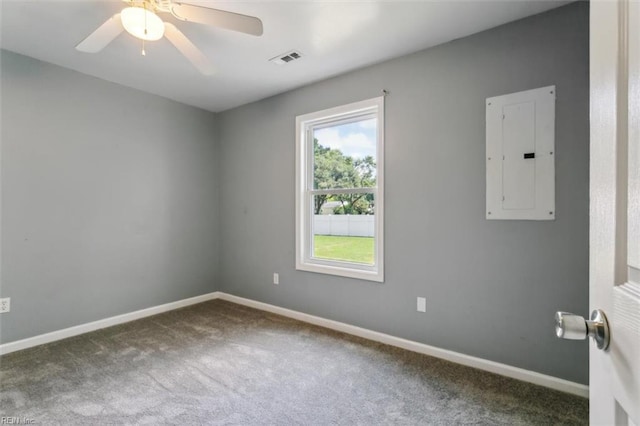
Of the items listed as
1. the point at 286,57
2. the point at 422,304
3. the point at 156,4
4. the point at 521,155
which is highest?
the point at 286,57

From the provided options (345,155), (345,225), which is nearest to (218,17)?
(345,155)

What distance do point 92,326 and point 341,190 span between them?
277cm

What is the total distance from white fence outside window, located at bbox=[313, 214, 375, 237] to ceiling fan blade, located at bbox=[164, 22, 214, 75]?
178cm

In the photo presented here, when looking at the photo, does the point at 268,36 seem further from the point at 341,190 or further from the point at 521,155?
the point at 521,155

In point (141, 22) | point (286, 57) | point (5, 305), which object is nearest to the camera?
point (141, 22)

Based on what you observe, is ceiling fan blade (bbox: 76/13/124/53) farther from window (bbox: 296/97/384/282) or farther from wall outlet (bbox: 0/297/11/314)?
wall outlet (bbox: 0/297/11/314)

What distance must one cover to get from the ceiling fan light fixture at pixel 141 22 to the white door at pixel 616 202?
187 cm

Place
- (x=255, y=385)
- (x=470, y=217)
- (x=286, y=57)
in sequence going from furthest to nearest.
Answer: (x=286, y=57) < (x=470, y=217) < (x=255, y=385)

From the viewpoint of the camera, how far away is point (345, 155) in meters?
3.12

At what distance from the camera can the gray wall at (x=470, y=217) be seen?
6.40ft

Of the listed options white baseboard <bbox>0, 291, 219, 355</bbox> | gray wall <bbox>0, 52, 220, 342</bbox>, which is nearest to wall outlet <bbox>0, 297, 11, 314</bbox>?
gray wall <bbox>0, 52, 220, 342</bbox>

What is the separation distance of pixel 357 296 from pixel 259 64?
91.1 inches

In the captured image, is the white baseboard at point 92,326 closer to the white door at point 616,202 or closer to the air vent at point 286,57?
the air vent at point 286,57

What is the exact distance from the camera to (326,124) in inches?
127
